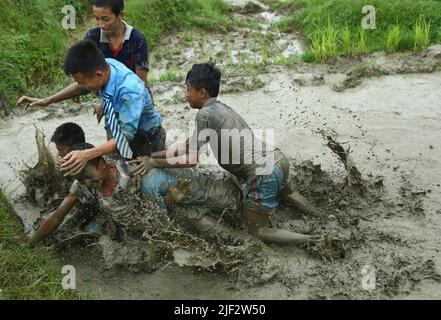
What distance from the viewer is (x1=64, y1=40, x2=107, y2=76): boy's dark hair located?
3113mm

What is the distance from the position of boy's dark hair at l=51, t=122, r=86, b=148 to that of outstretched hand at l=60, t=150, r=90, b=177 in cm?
40

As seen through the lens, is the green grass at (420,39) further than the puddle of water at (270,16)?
No

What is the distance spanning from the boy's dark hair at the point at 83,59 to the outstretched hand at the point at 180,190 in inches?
37.6

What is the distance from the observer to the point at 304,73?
6762mm

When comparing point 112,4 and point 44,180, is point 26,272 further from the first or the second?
point 112,4

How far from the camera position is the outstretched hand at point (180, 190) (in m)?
3.58

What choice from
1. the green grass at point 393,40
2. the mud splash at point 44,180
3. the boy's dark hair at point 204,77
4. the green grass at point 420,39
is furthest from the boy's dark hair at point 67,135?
the green grass at point 420,39

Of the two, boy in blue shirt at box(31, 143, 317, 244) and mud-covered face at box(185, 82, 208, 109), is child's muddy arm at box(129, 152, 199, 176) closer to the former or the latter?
boy in blue shirt at box(31, 143, 317, 244)

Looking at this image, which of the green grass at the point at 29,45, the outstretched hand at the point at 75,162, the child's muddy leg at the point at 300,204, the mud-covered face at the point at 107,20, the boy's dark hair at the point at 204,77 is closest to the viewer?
the outstretched hand at the point at 75,162

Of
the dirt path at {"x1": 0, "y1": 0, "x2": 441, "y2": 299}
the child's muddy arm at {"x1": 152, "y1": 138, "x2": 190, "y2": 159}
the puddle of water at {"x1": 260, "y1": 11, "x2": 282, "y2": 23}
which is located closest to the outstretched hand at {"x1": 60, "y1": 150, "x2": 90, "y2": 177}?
the child's muddy arm at {"x1": 152, "y1": 138, "x2": 190, "y2": 159}

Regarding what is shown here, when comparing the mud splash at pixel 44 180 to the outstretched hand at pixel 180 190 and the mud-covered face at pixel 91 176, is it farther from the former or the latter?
the outstretched hand at pixel 180 190

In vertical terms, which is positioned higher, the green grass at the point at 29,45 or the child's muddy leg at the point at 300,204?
the green grass at the point at 29,45
